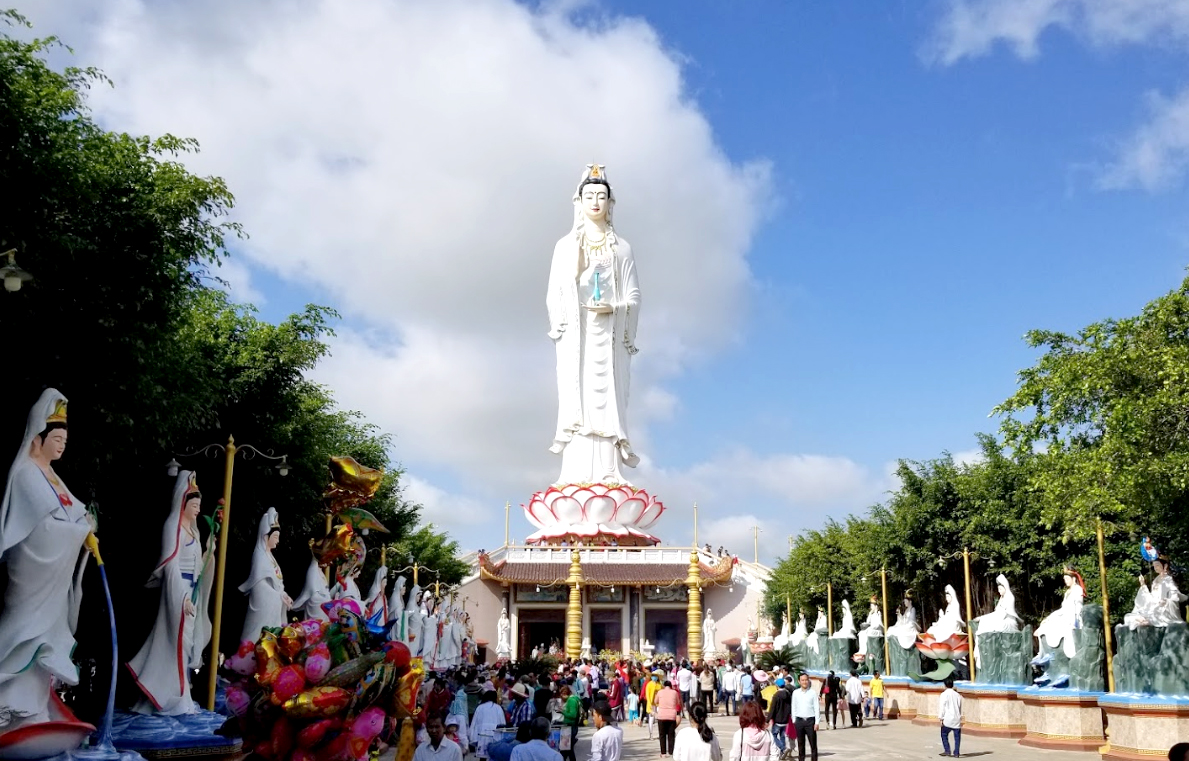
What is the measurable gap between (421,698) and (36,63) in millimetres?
6645

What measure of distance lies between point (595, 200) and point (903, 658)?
24169 mm

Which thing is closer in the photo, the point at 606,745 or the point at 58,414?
the point at 58,414

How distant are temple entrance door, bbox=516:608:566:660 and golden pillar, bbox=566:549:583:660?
170cm

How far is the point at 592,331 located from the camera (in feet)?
139

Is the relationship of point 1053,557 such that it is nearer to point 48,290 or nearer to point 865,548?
point 865,548

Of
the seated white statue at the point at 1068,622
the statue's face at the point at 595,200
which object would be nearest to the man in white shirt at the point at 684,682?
the seated white statue at the point at 1068,622

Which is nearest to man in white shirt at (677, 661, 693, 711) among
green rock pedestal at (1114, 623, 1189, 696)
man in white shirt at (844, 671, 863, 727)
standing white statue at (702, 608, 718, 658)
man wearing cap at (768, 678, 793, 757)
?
man in white shirt at (844, 671, 863, 727)

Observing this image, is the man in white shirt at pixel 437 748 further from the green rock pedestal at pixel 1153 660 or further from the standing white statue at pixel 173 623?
the green rock pedestal at pixel 1153 660

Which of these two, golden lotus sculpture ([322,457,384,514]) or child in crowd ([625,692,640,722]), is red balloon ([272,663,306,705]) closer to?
golden lotus sculpture ([322,457,384,514])

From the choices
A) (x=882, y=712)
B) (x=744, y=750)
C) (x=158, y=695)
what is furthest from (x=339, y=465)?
(x=882, y=712)

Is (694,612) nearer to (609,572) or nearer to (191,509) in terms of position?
(609,572)

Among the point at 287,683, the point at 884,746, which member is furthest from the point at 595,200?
the point at 287,683

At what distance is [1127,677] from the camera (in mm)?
14117

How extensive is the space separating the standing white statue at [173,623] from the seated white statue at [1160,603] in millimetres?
11633
